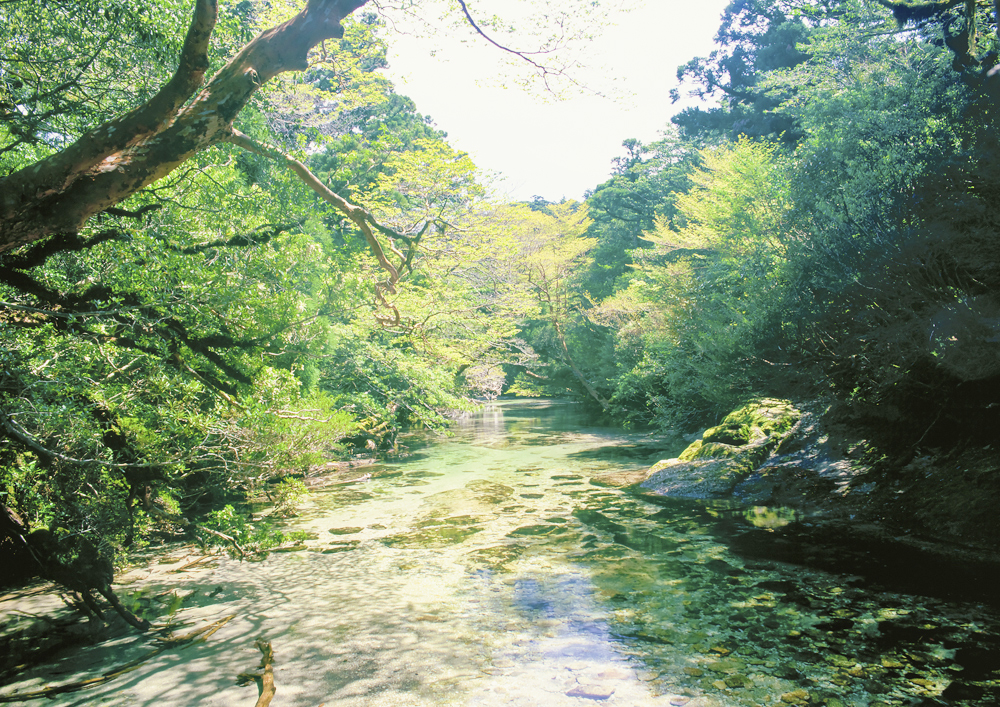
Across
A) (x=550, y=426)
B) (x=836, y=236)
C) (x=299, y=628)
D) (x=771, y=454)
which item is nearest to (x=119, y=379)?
(x=299, y=628)

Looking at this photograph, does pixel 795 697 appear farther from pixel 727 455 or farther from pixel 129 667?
pixel 727 455

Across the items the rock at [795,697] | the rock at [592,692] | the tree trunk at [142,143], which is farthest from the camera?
the rock at [592,692]

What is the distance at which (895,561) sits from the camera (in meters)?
6.23

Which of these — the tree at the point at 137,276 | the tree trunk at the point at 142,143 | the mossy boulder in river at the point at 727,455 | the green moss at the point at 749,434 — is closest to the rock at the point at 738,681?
the tree at the point at 137,276

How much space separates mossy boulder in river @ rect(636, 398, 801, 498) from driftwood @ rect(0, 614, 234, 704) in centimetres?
773

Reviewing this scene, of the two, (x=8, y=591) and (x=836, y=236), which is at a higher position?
(x=836, y=236)

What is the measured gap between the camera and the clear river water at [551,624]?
155 inches

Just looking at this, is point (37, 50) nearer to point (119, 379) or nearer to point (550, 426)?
point (119, 379)

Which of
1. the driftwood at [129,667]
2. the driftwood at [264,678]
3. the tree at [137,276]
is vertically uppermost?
the tree at [137,276]

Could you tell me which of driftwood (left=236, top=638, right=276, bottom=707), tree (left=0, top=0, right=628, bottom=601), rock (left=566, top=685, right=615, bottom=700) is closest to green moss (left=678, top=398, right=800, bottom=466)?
tree (left=0, top=0, right=628, bottom=601)

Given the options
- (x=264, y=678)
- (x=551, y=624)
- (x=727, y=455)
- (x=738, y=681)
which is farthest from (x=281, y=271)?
(x=727, y=455)

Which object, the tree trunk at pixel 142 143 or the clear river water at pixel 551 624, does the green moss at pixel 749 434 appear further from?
the tree trunk at pixel 142 143

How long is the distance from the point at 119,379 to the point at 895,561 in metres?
8.16

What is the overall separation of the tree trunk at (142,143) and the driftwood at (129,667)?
3030 millimetres
